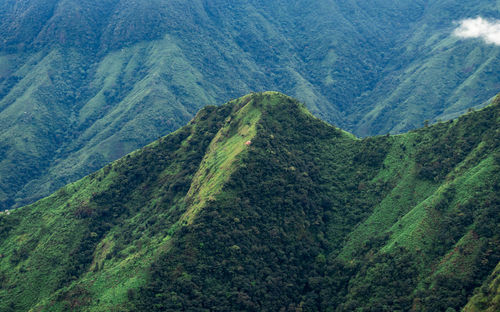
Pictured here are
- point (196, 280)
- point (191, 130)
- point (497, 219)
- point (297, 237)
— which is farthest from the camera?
point (191, 130)

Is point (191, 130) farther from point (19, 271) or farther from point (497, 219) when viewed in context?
point (497, 219)

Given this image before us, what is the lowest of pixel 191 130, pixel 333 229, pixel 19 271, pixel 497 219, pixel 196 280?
pixel 497 219

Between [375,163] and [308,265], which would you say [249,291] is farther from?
[375,163]

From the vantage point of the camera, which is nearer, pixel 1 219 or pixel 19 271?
pixel 19 271

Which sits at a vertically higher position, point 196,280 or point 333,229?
point 196,280

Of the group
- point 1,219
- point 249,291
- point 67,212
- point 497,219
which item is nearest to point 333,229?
point 249,291

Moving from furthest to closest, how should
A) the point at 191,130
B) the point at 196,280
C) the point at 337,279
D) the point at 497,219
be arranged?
the point at 191,130 < the point at 337,279 < the point at 196,280 < the point at 497,219
